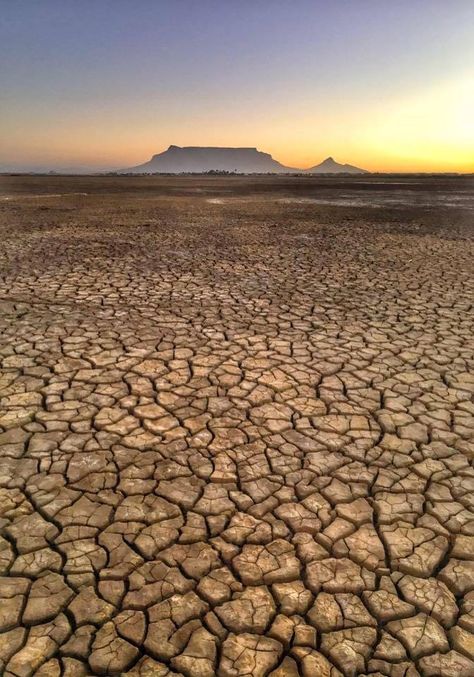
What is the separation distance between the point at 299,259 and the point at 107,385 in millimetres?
5652

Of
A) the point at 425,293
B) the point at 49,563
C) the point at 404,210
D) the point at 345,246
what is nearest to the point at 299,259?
the point at 345,246

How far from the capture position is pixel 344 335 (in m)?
4.66

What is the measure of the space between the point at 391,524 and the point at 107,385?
2.27 m

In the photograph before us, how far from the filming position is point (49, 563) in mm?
1985

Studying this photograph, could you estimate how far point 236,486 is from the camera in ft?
8.16

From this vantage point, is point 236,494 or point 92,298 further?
point 92,298

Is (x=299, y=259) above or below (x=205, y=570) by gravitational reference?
above

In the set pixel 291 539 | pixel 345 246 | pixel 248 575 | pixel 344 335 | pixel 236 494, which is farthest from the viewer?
pixel 345 246

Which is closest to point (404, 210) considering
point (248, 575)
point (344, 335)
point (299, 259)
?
point (299, 259)

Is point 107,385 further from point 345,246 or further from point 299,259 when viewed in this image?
point 345,246

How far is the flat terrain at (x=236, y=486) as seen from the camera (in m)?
1.70

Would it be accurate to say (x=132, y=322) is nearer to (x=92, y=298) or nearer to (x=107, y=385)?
(x=92, y=298)

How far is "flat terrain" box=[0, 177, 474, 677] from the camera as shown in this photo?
1.70 meters

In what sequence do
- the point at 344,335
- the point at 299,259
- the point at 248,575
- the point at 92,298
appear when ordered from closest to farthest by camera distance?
the point at 248,575 < the point at 344,335 < the point at 92,298 < the point at 299,259
